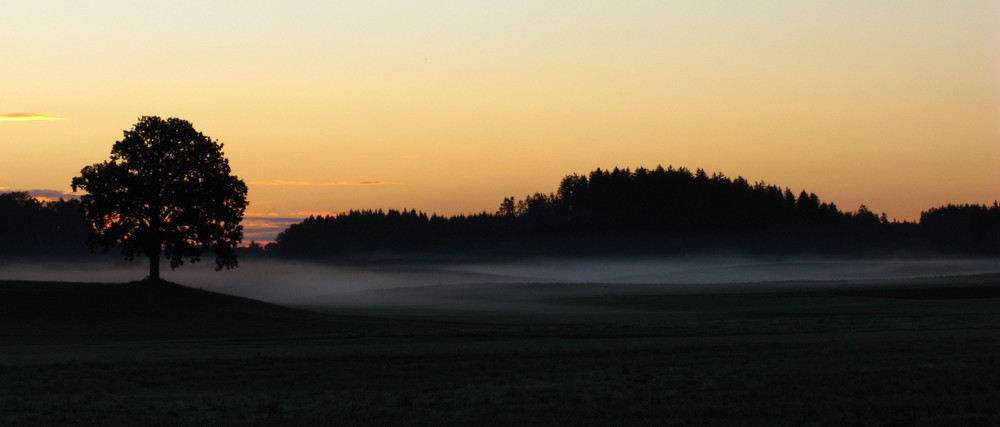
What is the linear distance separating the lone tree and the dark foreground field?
13.6m

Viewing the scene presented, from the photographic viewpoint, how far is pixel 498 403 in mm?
20906

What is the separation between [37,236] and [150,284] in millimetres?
117809

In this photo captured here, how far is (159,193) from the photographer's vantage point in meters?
64.9

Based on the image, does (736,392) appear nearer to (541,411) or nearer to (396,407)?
(541,411)

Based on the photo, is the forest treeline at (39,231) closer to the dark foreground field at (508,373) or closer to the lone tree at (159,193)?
the lone tree at (159,193)

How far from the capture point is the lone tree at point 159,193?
2534 inches

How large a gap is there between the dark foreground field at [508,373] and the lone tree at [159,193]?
13610mm

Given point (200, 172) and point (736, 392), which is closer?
point (736, 392)

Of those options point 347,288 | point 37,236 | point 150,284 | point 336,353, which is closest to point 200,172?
point 150,284

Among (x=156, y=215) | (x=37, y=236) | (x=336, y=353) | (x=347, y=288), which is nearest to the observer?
(x=336, y=353)

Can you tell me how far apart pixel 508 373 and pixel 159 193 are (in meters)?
44.4

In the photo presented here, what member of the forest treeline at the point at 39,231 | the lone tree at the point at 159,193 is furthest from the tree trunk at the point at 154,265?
the forest treeline at the point at 39,231

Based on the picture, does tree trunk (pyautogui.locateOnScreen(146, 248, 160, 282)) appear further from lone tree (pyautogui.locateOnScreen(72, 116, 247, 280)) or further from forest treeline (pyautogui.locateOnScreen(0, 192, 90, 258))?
forest treeline (pyautogui.locateOnScreen(0, 192, 90, 258))

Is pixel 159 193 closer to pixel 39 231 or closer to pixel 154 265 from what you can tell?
pixel 154 265
